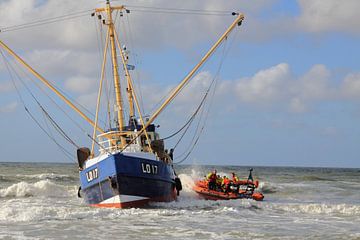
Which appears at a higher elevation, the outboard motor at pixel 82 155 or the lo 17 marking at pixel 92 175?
the outboard motor at pixel 82 155

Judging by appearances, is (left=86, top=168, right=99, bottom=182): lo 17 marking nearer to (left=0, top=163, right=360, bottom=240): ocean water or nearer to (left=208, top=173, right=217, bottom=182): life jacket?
(left=0, top=163, right=360, bottom=240): ocean water

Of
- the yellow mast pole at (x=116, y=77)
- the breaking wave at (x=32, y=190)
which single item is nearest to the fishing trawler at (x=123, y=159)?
the yellow mast pole at (x=116, y=77)

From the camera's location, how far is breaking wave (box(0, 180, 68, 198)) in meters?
41.8

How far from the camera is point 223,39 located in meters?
29.8

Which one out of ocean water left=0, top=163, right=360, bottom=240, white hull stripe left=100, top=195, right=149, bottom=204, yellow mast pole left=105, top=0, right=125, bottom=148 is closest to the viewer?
ocean water left=0, top=163, right=360, bottom=240

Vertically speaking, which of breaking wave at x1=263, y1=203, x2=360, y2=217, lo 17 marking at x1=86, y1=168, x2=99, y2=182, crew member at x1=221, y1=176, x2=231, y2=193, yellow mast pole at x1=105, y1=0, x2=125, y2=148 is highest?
yellow mast pole at x1=105, y1=0, x2=125, y2=148

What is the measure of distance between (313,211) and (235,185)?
22.8 ft

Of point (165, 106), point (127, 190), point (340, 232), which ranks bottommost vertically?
point (340, 232)

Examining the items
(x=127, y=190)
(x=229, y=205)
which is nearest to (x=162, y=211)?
(x=127, y=190)

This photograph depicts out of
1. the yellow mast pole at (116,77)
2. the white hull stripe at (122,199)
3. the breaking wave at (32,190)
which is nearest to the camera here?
the white hull stripe at (122,199)

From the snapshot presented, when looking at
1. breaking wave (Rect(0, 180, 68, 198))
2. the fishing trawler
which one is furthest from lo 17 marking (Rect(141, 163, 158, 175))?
breaking wave (Rect(0, 180, 68, 198))

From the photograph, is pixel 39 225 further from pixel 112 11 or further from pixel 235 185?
pixel 235 185

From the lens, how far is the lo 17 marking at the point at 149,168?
26469mm

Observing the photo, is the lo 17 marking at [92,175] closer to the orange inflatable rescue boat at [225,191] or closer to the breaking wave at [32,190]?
the orange inflatable rescue boat at [225,191]
